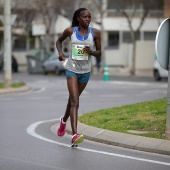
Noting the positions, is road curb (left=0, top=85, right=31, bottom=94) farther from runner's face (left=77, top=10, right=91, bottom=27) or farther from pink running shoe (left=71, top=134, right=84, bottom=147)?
pink running shoe (left=71, top=134, right=84, bottom=147)

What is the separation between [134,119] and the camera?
1233 centimetres

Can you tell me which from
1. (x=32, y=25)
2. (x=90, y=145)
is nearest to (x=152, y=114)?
(x=90, y=145)

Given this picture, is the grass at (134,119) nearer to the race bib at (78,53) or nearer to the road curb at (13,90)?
the race bib at (78,53)

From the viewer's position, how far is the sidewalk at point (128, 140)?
378 inches

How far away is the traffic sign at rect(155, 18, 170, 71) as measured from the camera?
408 inches

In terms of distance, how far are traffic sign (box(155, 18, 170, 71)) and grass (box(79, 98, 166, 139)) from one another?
1186mm

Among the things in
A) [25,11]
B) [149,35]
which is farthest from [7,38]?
[149,35]

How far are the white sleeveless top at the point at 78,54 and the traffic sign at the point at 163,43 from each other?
3.85 ft

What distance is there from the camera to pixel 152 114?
12922mm

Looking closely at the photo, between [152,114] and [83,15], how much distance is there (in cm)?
380

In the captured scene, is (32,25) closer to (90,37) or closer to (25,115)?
(25,115)

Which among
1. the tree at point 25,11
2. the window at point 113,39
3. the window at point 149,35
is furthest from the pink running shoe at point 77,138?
the window at point 113,39

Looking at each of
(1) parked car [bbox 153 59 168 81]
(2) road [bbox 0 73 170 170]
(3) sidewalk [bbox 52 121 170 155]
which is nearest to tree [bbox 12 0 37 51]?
(1) parked car [bbox 153 59 168 81]

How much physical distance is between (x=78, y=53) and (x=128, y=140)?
1.62 metres
